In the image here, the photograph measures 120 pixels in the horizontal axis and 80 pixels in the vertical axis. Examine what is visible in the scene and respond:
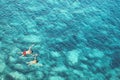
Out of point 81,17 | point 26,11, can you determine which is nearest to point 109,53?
point 81,17

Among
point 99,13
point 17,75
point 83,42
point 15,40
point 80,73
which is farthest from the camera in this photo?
point 99,13

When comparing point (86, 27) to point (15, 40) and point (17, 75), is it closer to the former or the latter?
point (15, 40)

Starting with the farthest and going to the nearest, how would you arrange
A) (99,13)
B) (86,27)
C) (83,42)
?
(99,13), (86,27), (83,42)

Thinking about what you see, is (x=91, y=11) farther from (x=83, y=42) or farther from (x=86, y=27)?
(x=83, y=42)

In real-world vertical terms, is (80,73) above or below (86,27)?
below

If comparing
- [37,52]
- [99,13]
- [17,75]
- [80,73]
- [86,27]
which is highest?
[99,13]

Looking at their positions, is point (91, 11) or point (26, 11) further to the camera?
point (91, 11)

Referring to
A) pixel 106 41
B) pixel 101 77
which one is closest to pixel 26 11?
pixel 106 41
